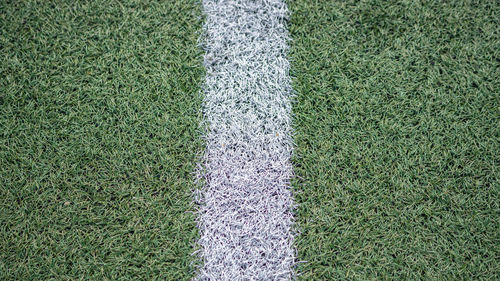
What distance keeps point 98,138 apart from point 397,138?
1.49 meters

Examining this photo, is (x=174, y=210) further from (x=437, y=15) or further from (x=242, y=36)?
(x=437, y=15)

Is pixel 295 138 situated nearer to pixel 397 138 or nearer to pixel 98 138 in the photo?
pixel 397 138

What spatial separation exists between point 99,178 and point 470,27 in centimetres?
208

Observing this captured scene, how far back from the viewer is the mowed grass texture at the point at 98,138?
1.67 metres

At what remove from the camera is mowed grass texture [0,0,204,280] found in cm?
167

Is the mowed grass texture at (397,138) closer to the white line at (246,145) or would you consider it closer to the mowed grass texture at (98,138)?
the white line at (246,145)

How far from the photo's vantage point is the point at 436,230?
170 centimetres

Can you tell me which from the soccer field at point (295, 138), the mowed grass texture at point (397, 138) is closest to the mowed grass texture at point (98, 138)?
the soccer field at point (295, 138)

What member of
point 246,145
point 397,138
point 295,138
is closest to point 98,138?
point 246,145

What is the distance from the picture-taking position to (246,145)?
1770 mm

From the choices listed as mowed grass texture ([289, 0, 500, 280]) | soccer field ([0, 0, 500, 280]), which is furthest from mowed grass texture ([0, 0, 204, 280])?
mowed grass texture ([289, 0, 500, 280])

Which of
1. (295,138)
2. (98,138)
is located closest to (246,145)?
(295,138)

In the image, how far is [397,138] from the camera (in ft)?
5.93

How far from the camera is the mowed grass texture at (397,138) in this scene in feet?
5.50
